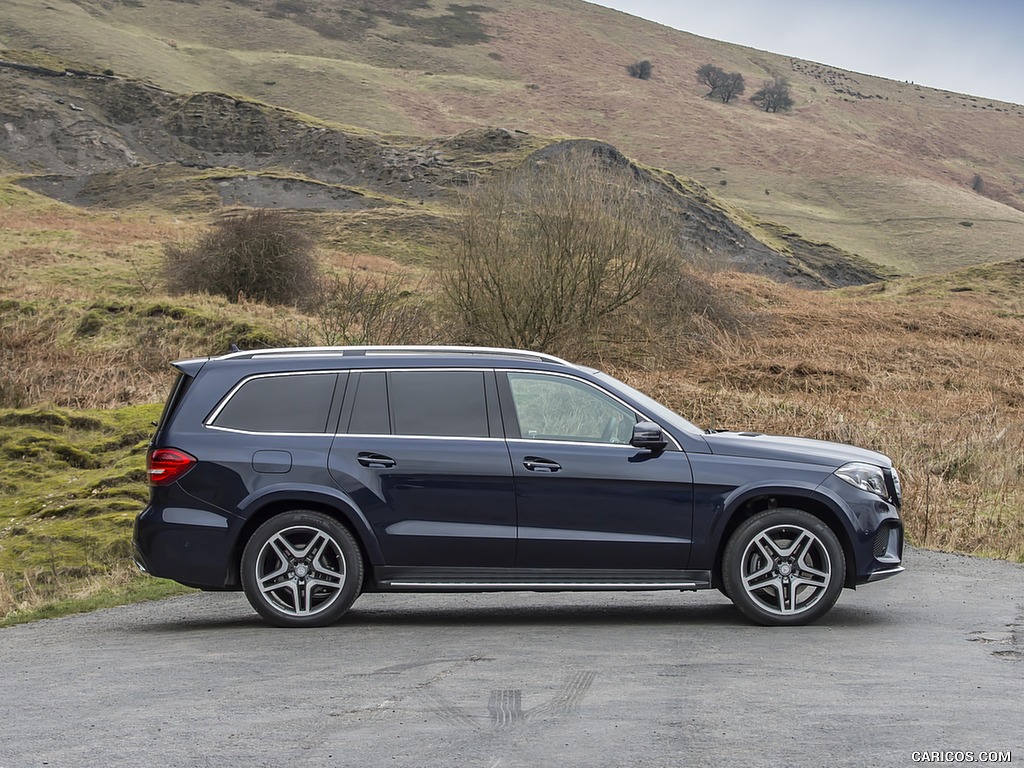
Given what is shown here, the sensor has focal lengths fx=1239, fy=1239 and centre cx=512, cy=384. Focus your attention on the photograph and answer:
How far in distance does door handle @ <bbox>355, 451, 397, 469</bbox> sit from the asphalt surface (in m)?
1.08

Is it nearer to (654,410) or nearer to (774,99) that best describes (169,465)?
(654,410)

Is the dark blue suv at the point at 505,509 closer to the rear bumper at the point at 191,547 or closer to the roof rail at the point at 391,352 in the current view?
the rear bumper at the point at 191,547

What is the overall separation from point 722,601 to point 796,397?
55.0 feet

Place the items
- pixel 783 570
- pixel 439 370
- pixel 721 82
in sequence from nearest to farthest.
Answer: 1. pixel 783 570
2. pixel 439 370
3. pixel 721 82

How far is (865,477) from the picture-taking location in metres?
8.20

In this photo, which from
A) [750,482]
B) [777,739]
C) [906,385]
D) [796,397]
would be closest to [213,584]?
[750,482]

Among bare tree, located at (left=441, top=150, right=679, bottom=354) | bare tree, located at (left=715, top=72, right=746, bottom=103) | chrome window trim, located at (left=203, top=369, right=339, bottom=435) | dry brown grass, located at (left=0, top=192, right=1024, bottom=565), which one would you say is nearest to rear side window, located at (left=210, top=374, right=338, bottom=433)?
chrome window trim, located at (left=203, top=369, right=339, bottom=435)

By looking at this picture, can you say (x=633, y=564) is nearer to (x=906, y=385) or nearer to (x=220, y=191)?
(x=906, y=385)

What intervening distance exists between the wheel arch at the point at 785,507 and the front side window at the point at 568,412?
2.85 feet

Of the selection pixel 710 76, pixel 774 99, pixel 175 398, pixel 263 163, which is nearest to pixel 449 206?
pixel 175 398

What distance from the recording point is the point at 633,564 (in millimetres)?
8055

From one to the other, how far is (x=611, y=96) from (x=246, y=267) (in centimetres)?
10487

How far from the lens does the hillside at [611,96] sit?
10488cm

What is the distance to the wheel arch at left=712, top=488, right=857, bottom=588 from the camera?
8.05m
